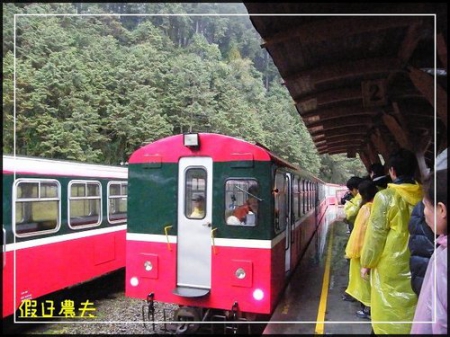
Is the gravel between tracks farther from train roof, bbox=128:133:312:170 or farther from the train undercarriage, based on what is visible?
train roof, bbox=128:133:312:170

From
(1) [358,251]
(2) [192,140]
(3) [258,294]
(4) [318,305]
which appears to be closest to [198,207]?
(2) [192,140]

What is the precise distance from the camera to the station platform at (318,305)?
4.62 m

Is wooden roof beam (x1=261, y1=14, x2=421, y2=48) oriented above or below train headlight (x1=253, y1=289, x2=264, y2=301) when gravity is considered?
above

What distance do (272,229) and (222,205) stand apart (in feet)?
2.20

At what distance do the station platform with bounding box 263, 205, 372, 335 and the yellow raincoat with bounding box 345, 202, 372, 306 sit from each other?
37 cm

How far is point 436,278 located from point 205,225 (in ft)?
10.7

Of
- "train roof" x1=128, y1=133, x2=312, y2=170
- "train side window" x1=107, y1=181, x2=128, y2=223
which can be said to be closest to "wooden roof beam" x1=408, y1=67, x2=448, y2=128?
"train roof" x1=128, y1=133, x2=312, y2=170

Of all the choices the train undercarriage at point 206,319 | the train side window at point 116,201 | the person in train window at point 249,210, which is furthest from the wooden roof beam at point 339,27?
the train side window at point 116,201

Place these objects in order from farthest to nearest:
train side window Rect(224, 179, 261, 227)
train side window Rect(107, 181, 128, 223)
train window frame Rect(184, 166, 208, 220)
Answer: train side window Rect(107, 181, 128, 223) → train window frame Rect(184, 166, 208, 220) → train side window Rect(224, 179, 261, 227)

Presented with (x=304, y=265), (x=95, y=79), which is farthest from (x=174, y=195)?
(x=95, y=79)

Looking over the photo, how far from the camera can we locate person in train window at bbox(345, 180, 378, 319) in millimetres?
4145

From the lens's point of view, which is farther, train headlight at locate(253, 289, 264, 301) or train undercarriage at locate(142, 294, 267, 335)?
train undercarriage at locate(142, 294, 267, 335)

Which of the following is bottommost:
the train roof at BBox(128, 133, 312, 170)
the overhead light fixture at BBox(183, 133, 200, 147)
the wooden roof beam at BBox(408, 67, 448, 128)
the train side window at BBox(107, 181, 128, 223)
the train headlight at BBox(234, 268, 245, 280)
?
the train headlight at BBox(234, 268, 245, 280)

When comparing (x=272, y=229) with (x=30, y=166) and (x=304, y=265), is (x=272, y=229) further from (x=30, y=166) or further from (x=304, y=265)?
(x=304, y=265)
